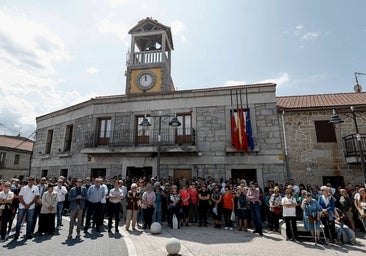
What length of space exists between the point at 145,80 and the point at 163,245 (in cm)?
1274

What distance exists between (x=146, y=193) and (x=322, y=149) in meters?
9.34

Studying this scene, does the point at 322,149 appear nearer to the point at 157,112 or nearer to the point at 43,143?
the point at 157,112

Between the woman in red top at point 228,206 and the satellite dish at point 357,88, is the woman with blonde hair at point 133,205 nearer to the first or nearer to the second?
the woman in red top at point 228,206

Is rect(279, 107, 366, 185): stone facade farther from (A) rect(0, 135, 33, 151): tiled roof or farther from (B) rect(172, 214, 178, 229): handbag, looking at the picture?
(A) rect(0, 135, 33, 151): tiled roof

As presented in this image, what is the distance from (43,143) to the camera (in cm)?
1644

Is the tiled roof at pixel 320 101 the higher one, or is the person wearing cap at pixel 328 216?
the tiled roof at pixel 320 101

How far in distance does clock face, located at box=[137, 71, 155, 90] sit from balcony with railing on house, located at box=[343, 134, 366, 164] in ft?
41.0

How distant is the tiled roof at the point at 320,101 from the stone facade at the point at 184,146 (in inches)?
67.5

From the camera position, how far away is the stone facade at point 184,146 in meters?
11.6

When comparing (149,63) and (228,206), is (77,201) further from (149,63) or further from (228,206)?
(149,63)

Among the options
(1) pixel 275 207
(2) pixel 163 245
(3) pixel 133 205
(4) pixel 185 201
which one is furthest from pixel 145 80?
(2) pixel 163 245

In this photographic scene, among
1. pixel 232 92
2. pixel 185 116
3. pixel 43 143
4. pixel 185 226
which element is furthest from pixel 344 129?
pixel 43 143

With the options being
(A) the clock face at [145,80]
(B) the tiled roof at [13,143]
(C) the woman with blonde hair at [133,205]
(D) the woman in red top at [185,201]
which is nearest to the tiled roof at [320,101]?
(D) the woman in red top at [185,201]

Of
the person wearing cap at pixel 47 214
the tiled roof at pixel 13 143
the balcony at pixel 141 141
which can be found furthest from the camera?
the tiled roof at pixel 13 143
